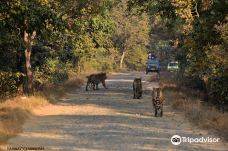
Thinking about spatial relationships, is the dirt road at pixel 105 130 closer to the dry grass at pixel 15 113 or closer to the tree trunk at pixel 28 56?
the dry grass at pixel 15 113

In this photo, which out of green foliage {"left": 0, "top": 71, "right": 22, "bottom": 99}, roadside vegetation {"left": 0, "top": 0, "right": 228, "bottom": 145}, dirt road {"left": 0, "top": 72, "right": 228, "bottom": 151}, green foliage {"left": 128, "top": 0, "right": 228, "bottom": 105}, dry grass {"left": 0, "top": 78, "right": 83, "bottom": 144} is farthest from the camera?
green foliage {"left": 0, "top": 71, "right": 22, "bottom": 99}

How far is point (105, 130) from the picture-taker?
691 inches

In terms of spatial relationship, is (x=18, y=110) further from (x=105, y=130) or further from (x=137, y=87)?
(x=137, y=87)

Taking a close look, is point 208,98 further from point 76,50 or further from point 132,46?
point 132,46

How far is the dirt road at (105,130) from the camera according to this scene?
14695mm

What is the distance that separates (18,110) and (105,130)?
529 centimetres

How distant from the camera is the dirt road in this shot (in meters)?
14.7

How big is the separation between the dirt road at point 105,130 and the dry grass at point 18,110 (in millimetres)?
309

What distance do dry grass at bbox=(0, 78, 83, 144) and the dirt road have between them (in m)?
0.31

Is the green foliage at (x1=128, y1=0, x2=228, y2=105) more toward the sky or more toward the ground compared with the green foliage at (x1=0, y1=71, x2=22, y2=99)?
more toward the sky

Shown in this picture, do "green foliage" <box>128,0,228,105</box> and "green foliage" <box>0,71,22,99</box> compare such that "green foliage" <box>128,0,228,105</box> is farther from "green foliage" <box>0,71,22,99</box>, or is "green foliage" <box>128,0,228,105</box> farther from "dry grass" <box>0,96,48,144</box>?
"green foliage" <box>0,71,22,99</box>

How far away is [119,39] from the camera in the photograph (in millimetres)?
103375

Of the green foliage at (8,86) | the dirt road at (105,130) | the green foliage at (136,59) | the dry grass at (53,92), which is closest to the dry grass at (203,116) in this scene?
the dirt road at (105,130)

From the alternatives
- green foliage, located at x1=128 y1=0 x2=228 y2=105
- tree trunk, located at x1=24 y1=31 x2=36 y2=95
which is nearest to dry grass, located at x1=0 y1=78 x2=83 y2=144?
tree trunk, located at x1=24 y1=31 x2=36 y2=95
